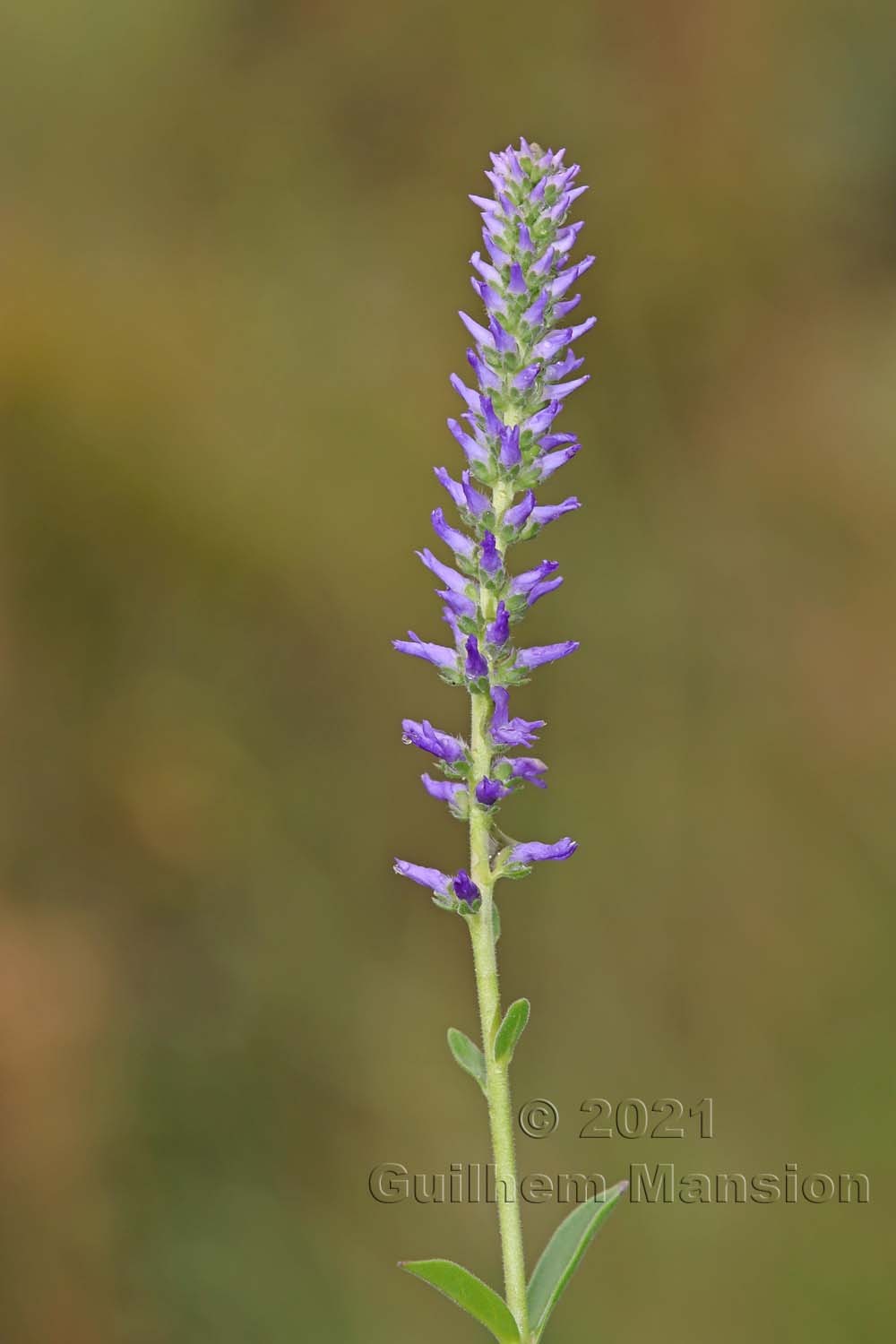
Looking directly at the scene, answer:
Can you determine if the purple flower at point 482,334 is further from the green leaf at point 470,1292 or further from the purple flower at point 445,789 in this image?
the green leaf at point 470,1292

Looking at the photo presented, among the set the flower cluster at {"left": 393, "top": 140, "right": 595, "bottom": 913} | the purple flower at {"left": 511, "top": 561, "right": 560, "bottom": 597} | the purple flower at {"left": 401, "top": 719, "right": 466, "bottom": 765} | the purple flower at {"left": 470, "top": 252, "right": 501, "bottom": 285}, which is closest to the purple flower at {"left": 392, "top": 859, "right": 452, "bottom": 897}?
the flower cluster at {"left": 393, "top": 140, "right": 595, "bottom": 913}

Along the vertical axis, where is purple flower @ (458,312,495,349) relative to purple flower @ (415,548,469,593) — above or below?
above

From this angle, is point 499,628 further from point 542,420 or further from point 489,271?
point 489,271

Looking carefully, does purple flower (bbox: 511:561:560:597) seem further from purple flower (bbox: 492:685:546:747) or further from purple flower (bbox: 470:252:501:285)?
purple flower (bbox: 470:252:501:285)

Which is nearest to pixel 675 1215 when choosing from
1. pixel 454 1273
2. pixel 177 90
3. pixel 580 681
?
pixel 580 681

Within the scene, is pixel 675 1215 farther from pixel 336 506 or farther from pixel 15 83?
pixel 15 83

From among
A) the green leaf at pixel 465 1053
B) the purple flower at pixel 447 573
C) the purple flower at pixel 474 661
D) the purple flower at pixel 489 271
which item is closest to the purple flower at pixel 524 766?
the purple flower at pixel 474 661
